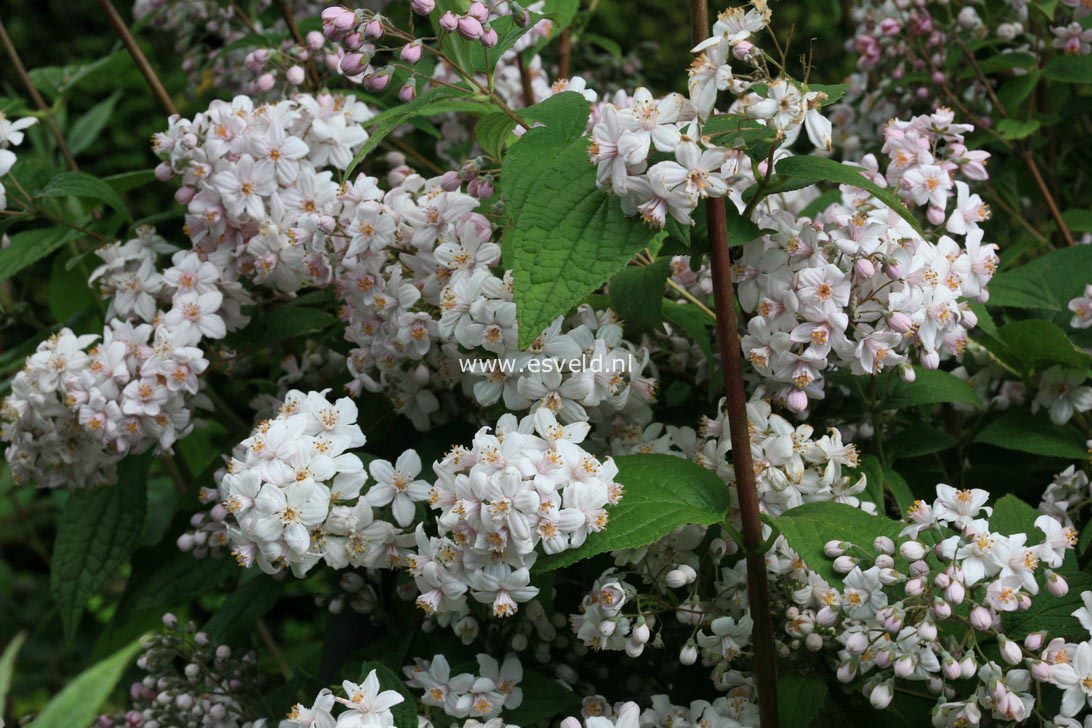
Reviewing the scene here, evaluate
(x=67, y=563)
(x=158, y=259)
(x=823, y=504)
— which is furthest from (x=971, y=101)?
(x=67, y=563)

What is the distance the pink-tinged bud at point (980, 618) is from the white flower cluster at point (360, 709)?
70cm

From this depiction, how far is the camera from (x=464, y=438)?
1.82 m

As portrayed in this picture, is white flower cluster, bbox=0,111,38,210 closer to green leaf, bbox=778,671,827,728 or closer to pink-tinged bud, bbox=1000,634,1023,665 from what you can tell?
green leaf, bbox=778,671,827,728

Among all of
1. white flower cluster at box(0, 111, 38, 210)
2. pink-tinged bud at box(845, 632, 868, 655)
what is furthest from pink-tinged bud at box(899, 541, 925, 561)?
white flower cluster at box(0, 111, 38, 210)

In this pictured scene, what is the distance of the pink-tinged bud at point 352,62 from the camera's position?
4.98 feet

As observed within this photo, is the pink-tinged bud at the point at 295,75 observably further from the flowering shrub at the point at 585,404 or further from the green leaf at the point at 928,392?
the green leaf at the point at 928,392

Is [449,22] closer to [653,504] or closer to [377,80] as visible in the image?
[377,80]

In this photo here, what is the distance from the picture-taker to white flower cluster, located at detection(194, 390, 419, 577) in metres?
1.47

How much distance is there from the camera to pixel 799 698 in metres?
1.43

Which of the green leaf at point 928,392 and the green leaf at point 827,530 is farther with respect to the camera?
the green leaf at point 928,392

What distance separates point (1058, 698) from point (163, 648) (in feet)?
4.79

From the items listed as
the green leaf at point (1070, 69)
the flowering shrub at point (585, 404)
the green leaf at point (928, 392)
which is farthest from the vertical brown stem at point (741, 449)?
the green leaf at point (1070, 69)

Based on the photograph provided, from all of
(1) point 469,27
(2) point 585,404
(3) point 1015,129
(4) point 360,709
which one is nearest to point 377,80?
(1) point 469,27

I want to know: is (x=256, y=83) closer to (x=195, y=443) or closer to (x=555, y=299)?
(x=195, y=443)
